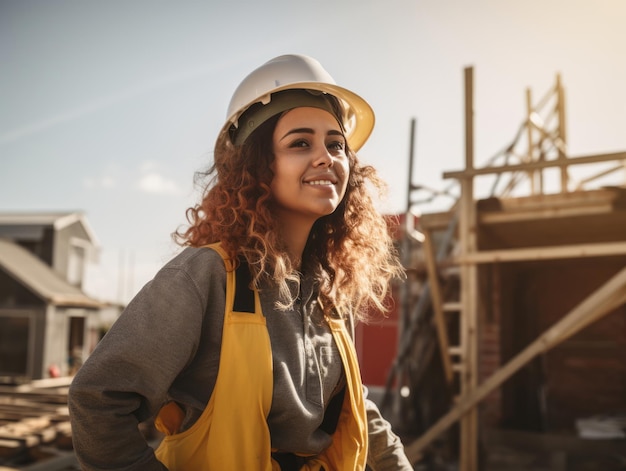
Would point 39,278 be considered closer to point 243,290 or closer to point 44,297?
point 44,297

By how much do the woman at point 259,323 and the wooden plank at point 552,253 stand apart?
431 cm

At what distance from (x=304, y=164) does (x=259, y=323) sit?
0.52 meters

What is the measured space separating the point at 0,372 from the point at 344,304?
21104mm

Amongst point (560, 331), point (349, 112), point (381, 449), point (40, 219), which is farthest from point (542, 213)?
point (40, 219)

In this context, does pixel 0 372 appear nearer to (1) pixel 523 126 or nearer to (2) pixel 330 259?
(1) pixel 523 126

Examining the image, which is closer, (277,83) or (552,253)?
(277,83)

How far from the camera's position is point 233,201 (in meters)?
1.77

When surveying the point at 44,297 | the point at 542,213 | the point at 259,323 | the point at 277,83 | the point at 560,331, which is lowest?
the point at 44,297

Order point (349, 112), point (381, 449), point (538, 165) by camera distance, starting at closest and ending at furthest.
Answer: point (381, 449) < point (349, 112) < point (538, 165)

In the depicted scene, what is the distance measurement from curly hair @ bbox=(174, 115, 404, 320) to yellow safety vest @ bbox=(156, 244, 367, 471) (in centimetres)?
13

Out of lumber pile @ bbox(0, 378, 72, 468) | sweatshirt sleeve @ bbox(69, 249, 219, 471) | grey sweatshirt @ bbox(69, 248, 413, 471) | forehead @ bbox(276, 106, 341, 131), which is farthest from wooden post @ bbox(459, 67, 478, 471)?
sweatshirt sleeve @ bbox(69, 249, 219, 471)

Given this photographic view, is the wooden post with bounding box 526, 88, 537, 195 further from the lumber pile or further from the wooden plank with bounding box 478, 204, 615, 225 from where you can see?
the lumber pile

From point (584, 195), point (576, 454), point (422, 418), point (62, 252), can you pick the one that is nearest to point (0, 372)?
point (62, 252)

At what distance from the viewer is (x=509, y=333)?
9.16 metres
